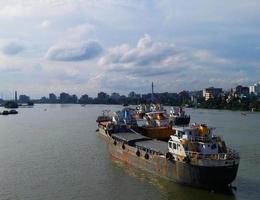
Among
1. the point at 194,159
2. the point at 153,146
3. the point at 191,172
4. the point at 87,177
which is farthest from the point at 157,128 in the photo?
the point at 191,172

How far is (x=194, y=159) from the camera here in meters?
32.7

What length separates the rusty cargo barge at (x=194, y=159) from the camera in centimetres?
3178

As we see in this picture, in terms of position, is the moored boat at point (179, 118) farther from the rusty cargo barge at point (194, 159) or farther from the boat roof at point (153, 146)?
the rusty cargo barge at point (194, 159)

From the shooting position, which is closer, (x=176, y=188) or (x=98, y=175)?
(x=176, y=188)

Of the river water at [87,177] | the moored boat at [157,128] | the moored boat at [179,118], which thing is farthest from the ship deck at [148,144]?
the moored boat at [179,118]

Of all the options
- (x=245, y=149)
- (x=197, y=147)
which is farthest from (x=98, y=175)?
(x=245, y=149)

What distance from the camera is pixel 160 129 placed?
64875 millimetres

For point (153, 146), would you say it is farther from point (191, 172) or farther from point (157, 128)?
point (157, 128)

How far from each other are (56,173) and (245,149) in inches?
885

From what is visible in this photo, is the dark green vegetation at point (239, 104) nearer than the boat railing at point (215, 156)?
No

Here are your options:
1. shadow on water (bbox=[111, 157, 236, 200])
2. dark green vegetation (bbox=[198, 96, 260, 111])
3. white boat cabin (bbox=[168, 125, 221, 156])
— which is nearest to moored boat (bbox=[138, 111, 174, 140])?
shadow on water (bbox=[111, 157, 236, 200])

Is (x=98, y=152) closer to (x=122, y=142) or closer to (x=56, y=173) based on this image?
(x=122, y=142)

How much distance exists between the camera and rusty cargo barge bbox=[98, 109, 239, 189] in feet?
104

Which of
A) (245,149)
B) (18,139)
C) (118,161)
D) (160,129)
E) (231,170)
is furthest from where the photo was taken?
(18,139)
